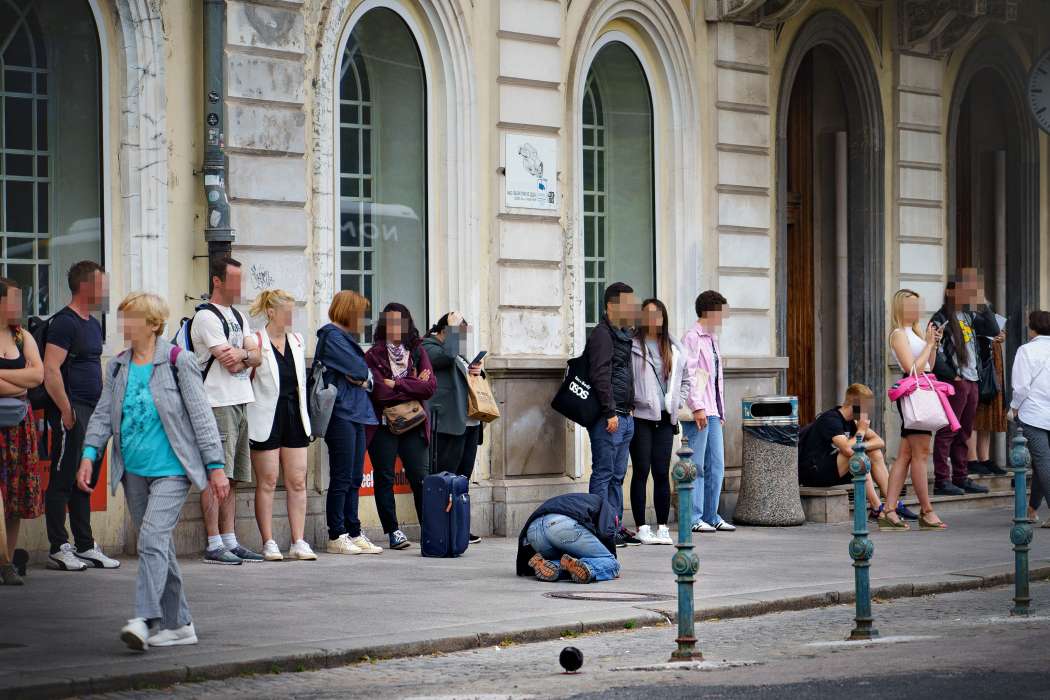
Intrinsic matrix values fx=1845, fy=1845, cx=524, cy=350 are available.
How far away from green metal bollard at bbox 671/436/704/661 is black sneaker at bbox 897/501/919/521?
8.86m

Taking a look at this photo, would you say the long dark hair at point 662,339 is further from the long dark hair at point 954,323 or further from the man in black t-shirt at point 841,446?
the long dark hair at point 954,323

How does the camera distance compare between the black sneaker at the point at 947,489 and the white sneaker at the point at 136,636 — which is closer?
the white sneaker at the point at 136,636

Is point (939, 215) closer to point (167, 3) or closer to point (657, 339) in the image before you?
point (657, 339)

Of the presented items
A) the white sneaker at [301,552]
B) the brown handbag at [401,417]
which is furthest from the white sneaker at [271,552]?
the brown handbag at [401,417]

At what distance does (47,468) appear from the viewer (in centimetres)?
1239

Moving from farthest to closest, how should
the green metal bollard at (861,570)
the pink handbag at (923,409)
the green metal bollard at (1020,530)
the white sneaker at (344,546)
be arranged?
the pink handbag at (923,409) < the white sneaker at (344,546) < the green metal bollard at (1020,530) < the green metal bollard at (861,570)

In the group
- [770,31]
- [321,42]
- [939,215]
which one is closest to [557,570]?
[321,42]

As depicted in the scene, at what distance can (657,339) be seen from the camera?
15234 millimetres

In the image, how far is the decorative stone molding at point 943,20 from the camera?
20.5 m

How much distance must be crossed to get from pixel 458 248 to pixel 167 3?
3486mm

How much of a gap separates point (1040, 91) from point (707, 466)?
7016 mm

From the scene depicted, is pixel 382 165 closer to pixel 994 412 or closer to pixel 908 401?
pixel 908 401

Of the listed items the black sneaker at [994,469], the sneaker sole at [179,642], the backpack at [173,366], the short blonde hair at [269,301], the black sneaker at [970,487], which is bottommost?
the black sneaker at [970,487]

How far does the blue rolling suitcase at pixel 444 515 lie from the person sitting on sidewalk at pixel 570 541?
56.1 inches
